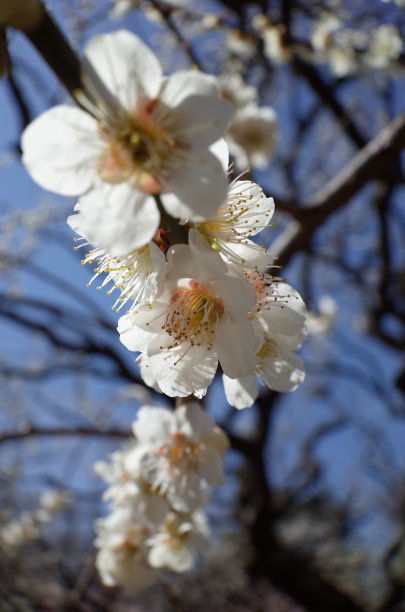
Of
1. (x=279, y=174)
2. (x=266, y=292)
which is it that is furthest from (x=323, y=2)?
(x=266, y=292)

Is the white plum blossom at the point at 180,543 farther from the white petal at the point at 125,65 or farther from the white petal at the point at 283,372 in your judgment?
the white petal at the point at 125,65

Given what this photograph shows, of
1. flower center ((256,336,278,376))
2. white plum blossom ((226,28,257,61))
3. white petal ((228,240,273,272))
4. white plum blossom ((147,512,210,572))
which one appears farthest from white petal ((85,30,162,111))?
white plum blossom ((226,28,257,61))

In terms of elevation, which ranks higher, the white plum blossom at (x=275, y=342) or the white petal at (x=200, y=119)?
the white petal at (x=200, y=119)

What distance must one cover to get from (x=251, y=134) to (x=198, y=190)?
8.51 ft

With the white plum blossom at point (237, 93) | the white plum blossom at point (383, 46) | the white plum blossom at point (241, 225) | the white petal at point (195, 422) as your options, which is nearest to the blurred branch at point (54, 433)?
the white petal at point (195, 422)

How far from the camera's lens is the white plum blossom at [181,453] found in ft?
3.69

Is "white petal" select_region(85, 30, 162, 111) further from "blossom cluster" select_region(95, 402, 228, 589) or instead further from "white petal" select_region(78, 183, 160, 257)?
"blossom cluster" select_region(95, 402, 228, 589)

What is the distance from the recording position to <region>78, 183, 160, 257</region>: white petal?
54 cm

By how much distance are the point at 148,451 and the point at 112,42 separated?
3.35 feet

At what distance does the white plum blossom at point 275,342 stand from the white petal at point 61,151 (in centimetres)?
35

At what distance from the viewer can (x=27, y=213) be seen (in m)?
4.16

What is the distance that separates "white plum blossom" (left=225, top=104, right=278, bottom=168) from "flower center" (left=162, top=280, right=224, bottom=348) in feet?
7.43

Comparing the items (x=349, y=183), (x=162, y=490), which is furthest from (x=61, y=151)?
(x=349, y=183)

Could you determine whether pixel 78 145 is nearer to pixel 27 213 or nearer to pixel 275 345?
pixel 275 345
